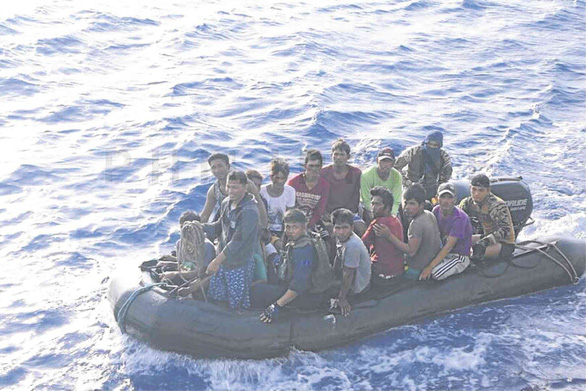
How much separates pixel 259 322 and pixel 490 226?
3.63 m

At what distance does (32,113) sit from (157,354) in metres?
11.3

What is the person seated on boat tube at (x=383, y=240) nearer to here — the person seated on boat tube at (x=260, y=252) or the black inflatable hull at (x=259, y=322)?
the black inflatable hull at (x=259, y=322)

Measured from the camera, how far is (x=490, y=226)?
1082 cm

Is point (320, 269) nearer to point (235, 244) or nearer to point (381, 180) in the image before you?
point (235, 244)

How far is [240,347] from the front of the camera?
953cm

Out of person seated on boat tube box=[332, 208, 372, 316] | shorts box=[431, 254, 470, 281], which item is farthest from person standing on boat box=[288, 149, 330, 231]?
shorts box=[431, 254, 470, 281]

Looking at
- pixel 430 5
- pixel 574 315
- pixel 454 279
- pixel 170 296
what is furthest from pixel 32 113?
pixel 430 5

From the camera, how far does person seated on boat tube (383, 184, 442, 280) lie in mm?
9758

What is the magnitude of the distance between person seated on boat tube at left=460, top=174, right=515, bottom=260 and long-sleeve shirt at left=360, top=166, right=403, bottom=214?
929 mm

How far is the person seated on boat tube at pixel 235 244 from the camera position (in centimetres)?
902

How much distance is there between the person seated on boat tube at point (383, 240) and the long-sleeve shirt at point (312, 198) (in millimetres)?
887

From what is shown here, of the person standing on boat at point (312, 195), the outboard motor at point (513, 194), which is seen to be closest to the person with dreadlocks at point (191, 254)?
the person standing on boat at point (312, 195)

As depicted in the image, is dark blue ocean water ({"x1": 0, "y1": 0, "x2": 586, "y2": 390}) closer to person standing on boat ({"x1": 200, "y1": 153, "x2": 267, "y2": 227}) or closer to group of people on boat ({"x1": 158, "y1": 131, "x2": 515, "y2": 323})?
group of people on boat ({"x1": 158, "y1": 131, "x2": 515, "y2": 323})

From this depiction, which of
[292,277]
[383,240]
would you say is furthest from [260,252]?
[383,240]
